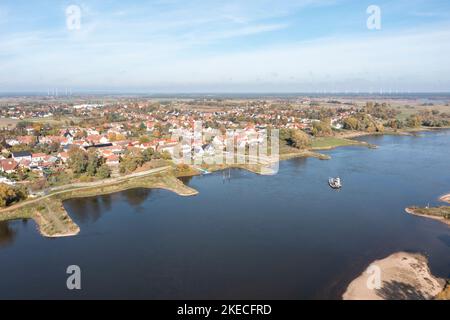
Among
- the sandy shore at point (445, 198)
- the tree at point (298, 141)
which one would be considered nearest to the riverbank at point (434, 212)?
the sandy shore at point (445, 198)

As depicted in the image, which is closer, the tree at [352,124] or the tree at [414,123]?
the tree at [352,124]

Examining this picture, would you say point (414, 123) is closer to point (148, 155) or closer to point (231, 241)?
point (148, 155)

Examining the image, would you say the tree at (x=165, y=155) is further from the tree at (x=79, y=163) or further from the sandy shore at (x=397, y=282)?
the sandy shore at (x=397, y=282)

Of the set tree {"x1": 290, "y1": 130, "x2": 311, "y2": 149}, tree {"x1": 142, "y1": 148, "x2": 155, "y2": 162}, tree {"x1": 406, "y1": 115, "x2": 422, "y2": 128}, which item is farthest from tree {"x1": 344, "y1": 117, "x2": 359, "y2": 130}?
tree {"x1": 142, "y1": 148, "x2": 155, "y2": 162}

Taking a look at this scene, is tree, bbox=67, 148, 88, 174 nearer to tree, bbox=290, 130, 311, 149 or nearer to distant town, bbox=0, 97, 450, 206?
distant town, bbox=0, 97, 450, 206

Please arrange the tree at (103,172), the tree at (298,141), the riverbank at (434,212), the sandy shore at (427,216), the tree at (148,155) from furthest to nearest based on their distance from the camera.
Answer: the tree at (298,141) < the tree at (148,155) < the tree at (103,172) < the riverbank at (434,212) < the sandy shore at (427,216)

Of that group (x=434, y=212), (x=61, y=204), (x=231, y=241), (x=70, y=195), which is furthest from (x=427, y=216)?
(x=70, y=195)
